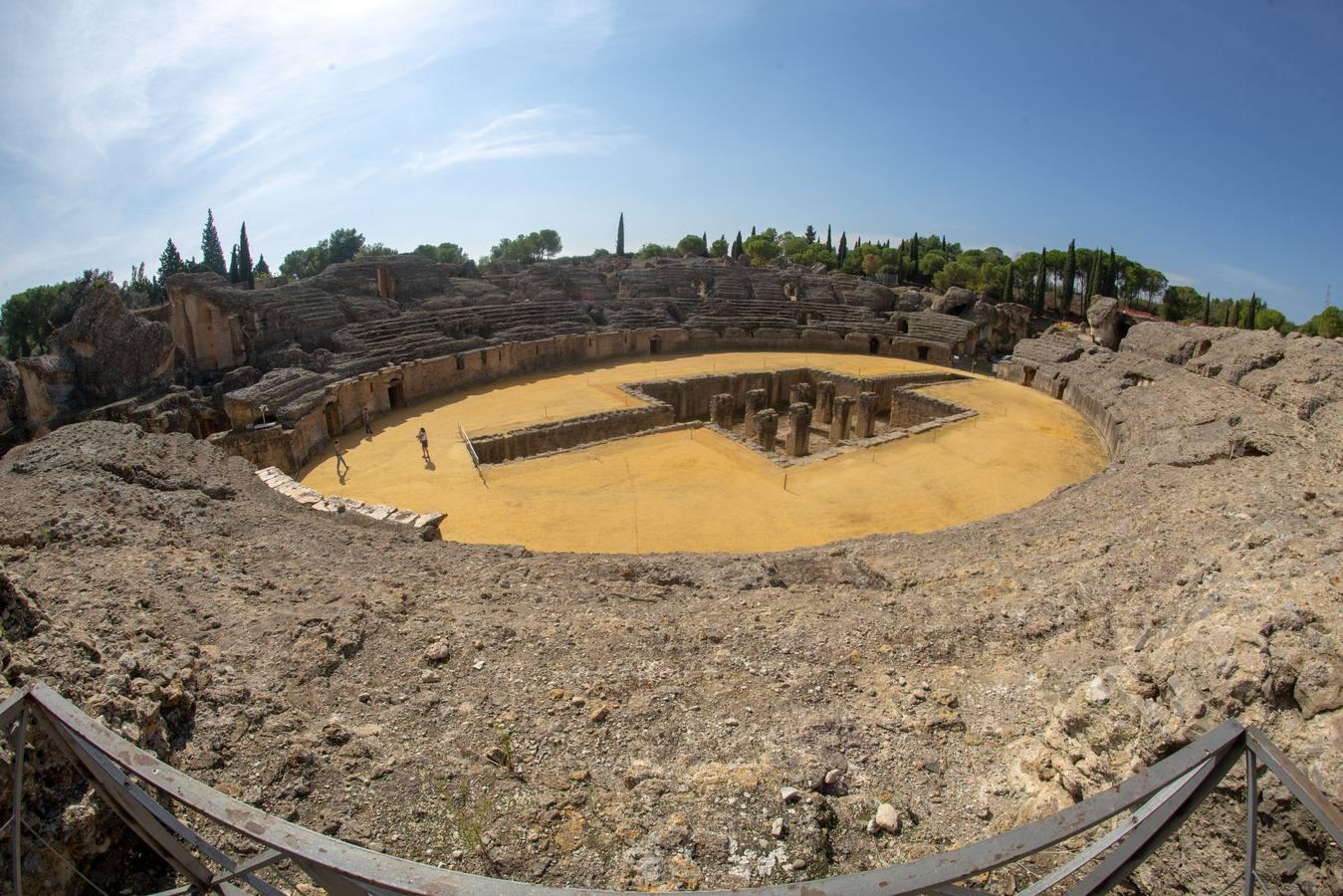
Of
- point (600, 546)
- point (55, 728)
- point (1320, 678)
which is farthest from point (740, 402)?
point (55, 728)

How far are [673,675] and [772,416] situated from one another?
13.0 m

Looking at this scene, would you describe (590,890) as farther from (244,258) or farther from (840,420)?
(244,258)

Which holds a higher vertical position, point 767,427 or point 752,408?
point 752,408

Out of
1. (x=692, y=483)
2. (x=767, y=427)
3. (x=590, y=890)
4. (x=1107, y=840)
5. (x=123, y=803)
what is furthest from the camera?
(x=767, y=427)

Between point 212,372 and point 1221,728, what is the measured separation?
22855 mm

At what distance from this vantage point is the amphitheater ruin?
9.12ft

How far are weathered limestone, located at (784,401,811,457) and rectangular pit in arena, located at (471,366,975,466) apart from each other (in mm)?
26

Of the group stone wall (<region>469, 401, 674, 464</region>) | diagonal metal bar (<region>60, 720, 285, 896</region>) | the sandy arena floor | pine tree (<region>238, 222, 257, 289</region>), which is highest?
pine tree (<region>238, 222, 257, 289</region>)

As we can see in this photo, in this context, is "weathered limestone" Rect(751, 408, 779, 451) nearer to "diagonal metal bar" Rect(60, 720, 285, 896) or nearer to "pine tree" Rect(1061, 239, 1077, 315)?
"diagonal metal bar" Rect(60, 720, 285, 896)

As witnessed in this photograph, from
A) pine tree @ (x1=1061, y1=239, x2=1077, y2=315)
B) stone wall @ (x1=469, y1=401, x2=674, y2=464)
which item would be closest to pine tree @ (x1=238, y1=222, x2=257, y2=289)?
stone wall @ (x1=469, y1=401, x2=674, y2=464)

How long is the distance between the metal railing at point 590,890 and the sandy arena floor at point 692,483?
9209mm

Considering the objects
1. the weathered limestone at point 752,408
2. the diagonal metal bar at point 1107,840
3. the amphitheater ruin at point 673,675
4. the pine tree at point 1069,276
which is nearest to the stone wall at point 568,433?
the weathered limestone at point 752,408

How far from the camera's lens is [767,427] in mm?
17734

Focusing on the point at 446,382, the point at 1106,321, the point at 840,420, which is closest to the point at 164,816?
the point at 840,420
